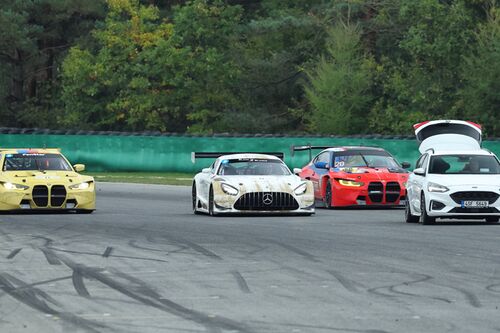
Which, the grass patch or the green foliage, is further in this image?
the green foliage

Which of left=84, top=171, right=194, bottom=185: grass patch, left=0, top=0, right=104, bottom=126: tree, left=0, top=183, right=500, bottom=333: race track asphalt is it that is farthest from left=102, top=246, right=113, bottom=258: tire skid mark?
left=0, top=0, right=104, bottom=126: tree

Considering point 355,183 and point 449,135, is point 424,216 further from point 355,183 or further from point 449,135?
point 449,135

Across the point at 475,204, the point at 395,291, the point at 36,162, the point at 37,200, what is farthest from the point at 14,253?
the point at 36,162

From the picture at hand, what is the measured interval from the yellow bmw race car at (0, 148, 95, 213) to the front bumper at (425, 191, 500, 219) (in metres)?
7.35

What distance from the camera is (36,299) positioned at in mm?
12953

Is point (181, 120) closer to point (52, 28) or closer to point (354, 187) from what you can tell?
point (52, 28)

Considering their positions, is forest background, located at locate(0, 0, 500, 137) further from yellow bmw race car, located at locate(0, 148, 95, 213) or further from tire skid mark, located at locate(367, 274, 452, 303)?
tire skid mark, located at locate(367, 274, 452, 303)

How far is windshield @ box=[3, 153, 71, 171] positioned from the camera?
29.1 m

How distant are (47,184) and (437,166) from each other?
760 centimetres

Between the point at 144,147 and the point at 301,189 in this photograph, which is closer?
the point at 301,189

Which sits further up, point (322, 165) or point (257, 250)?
point (322, 165)

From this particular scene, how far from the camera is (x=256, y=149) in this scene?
53781 mm

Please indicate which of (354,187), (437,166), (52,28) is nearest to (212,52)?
(52,28)

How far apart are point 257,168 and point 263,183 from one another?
4.87 ft
